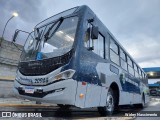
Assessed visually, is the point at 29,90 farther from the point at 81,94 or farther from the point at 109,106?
the point at 109,106

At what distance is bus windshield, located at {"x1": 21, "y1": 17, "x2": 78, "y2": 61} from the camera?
218 inches

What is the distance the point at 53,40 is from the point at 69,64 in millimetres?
1235

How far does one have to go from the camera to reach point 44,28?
6484 mm

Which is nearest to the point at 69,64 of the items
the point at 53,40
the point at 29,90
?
the point at 53,40

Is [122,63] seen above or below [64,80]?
above

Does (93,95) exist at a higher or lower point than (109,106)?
higher

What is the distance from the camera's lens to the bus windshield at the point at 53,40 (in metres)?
5.55

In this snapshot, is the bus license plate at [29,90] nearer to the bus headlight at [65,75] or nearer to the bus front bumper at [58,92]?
the bus front bumper at [58,92]

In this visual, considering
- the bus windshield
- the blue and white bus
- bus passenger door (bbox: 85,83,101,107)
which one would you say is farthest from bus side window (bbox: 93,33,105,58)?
bus passenger door (bbox: 85,83,101,107)

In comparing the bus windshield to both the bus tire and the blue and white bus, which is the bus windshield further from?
the bus tire

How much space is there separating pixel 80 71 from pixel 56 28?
1.70 metres

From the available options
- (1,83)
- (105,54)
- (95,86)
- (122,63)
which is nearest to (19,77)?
(95,86)

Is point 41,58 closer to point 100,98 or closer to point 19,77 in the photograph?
point 19,77

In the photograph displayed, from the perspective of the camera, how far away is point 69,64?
5.01 metres
